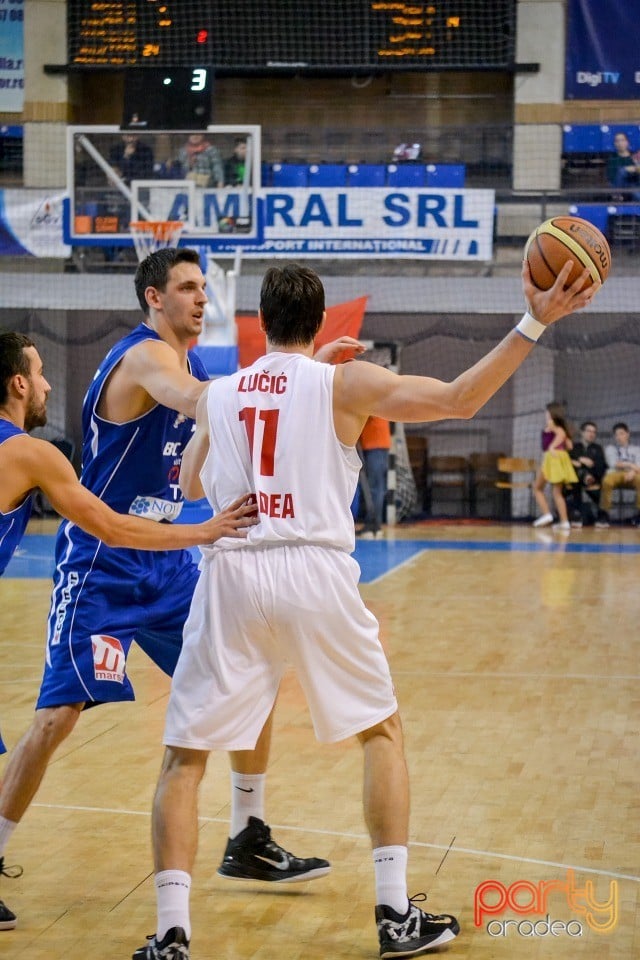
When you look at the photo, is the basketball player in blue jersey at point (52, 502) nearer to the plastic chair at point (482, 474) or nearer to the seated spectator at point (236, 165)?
the seated spectator at point (236, 165)

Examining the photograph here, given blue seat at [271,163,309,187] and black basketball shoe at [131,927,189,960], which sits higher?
blue seat at [271,163,309,187]

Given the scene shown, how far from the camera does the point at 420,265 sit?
19656 millimetres

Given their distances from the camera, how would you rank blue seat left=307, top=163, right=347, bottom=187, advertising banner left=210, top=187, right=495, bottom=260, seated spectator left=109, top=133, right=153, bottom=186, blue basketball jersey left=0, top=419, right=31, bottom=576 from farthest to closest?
1. blue seat left=307, top=163, right=347, bottom=187
2. advertising banner left=210, top=187, right=495, bottom=260
3. seated spectator left=109, top=133, right=153, bottom=186
4. blue basketball jersey left=0, top=419, right=31, bottom=576

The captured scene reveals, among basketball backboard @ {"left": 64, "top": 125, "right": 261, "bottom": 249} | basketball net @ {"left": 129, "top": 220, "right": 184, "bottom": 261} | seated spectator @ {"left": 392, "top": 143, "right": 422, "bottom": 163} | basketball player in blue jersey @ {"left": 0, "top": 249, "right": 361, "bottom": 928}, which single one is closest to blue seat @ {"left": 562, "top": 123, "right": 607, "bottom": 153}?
seated spectator @ {"left": 392, "top": 143, "right": 422, "bottom": 163}

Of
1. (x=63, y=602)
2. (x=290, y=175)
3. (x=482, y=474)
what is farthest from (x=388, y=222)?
(x=63, y=602)

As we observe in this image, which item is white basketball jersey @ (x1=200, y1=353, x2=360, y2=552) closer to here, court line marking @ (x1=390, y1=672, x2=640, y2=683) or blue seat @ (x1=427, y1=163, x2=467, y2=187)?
court line marking @ (x1=390, y1=672, x2=640, y2=683)

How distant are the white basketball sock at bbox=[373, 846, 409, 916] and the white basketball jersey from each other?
0.77 meters

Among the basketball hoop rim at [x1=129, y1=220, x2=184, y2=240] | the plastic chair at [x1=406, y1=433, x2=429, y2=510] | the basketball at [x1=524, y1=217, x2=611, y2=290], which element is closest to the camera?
the basketball at [x1=524, y1=217, x2=611, y2=290]

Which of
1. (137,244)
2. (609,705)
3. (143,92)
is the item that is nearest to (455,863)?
(609,705)

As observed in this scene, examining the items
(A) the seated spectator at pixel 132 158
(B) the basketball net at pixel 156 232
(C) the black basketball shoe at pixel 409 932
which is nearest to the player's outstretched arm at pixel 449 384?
(C) the black basketball shoe at pixel 409 932

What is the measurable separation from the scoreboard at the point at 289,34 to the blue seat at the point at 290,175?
Answer: 3.95 meters

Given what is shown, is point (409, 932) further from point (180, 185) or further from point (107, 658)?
point (180, 185)

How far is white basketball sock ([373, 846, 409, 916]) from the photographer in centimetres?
322

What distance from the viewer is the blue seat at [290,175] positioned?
1731 cm
